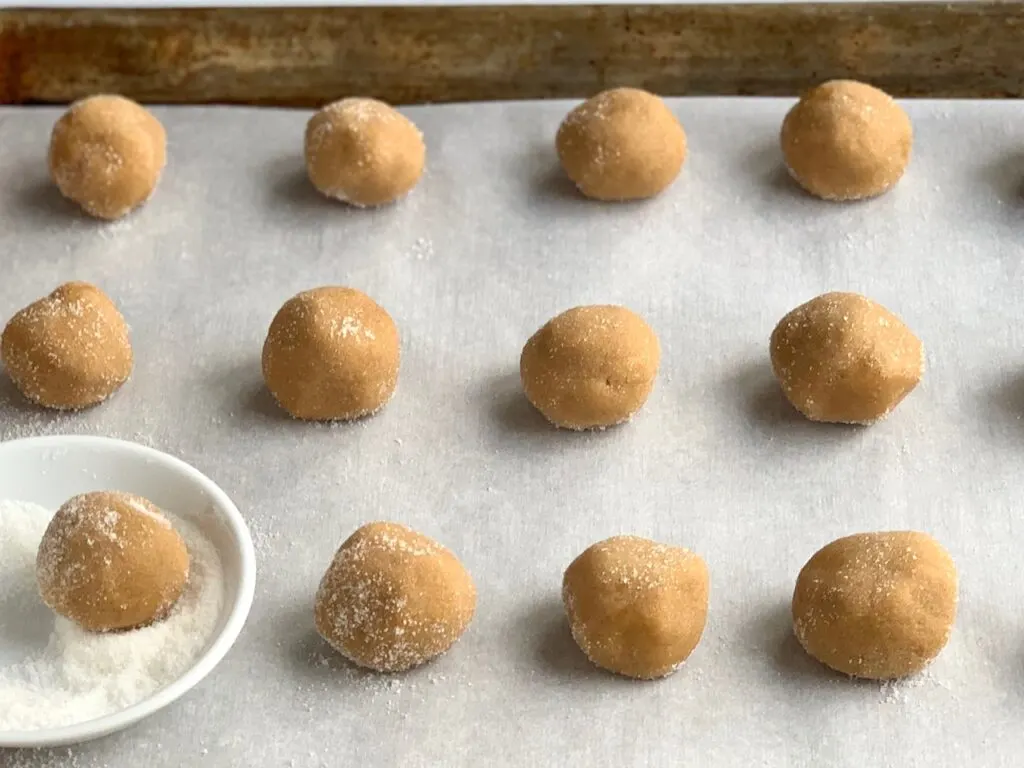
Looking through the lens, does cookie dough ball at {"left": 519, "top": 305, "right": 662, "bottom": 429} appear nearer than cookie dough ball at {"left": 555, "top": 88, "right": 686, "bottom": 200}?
Yes

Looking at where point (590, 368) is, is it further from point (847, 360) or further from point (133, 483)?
point (133, 483)

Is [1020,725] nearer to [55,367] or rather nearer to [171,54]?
[55,367]

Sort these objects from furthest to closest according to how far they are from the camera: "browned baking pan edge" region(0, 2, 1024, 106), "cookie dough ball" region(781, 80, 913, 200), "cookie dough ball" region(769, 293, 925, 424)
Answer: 1. "browned baking pan edge" region(0, 2, 1024, 106)
2. "cookie dough ball" region(781, 80, 913, 200)
3. "cookie dough ball" region(769, 293, 925, 424)

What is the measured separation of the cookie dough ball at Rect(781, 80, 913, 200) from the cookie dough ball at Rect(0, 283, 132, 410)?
2.89 feet

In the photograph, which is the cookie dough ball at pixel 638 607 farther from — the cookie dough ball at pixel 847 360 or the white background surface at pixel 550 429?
the cookie dough ball at pixel 847 360

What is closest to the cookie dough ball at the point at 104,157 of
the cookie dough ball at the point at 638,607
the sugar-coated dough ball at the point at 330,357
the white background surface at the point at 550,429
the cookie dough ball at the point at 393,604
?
the white background surface at the point at 550,429

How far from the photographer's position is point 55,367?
5.02 ft

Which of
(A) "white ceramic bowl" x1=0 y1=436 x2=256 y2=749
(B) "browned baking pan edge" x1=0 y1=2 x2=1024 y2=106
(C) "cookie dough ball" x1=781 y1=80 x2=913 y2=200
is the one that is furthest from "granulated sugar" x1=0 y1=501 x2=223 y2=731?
(C) "cookie dough ball" x1=781 y1=80 x2=913 y2=200

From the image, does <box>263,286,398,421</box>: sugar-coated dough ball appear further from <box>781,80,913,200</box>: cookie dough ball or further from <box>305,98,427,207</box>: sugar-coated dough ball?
<box>781,80,913,200</box>: cookie dough ball

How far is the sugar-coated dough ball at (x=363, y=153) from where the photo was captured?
1756 millimetres

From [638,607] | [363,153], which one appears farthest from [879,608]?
[363,153]

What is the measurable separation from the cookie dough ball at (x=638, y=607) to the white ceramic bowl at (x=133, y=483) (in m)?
0.32

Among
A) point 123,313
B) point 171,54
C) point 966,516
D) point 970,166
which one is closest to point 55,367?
point 123,313

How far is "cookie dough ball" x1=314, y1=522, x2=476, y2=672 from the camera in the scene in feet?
4.26
